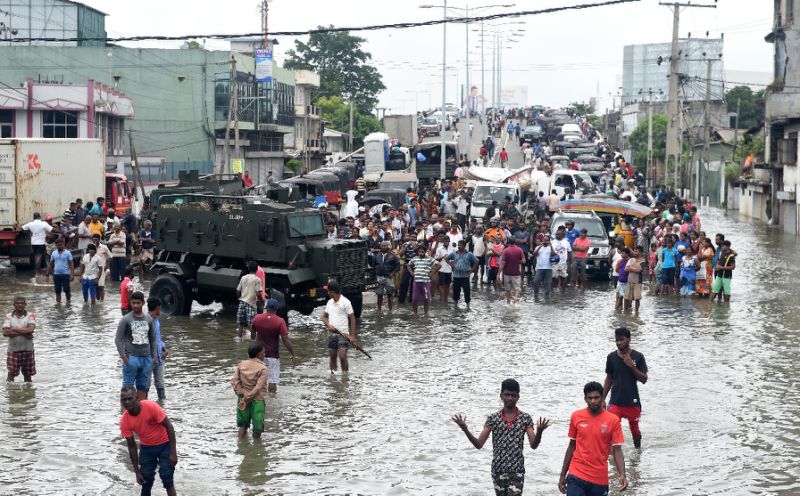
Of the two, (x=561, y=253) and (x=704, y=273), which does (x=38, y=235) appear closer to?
(x=561, y=253)

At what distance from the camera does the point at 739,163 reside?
70.8 meters

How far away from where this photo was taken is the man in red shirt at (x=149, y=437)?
37.4ft

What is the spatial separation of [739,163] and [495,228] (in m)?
43.9

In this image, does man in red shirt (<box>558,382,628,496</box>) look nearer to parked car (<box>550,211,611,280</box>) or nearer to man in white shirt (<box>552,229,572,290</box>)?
man in white shirt (<box>552,229,572,290</box>)

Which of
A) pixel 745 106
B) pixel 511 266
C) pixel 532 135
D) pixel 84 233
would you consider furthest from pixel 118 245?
pixel 745 106

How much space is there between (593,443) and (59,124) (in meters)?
50.6

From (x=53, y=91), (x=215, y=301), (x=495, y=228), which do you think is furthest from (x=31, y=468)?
(x=53, y=91)

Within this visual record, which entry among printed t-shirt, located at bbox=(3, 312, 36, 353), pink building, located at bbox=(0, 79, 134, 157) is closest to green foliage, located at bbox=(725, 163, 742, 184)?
pink building, located at bbox=(0, 79, 134, 157)

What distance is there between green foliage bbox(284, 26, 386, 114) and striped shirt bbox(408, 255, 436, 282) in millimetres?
117438

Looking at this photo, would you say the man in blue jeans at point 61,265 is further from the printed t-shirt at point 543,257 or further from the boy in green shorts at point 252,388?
the boy in green shorts at point 252,388

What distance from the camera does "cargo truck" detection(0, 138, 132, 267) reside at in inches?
1235

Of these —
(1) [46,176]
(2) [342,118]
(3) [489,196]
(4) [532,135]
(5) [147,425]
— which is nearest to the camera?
(5) [147,425]

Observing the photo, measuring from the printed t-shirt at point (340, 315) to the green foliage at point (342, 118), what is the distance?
103523mm

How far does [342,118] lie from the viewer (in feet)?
400
